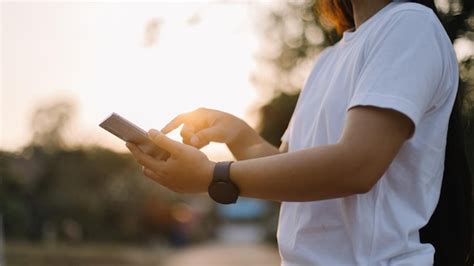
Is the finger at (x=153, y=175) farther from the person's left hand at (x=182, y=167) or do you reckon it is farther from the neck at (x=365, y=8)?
the neck at (x=365, y=8)

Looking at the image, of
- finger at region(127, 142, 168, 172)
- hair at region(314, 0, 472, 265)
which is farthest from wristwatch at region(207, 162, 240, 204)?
hair at region(314, 0, 472, 265)

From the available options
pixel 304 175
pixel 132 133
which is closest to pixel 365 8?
pixel 304 175

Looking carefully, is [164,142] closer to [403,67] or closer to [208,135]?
[208,135]

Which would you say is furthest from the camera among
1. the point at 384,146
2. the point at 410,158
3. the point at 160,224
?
the point at 160,224

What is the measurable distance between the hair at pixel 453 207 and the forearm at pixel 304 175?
0.27m

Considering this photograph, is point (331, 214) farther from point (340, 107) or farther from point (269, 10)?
point (269, 10)

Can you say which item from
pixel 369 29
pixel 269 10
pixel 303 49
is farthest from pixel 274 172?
pixel 303 49

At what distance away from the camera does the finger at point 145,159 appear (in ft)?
4.39

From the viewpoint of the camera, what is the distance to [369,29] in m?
1.33

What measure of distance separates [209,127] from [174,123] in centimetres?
11

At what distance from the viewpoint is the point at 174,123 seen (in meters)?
1.60

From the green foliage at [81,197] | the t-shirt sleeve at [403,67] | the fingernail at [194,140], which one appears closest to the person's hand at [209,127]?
the fingernail at [194,140]

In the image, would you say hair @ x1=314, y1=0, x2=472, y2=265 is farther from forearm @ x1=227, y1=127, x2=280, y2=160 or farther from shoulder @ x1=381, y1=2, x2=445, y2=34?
forearm @ x1=227, y1=127, x2=280, y2=160

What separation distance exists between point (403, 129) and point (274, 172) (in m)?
0.23
